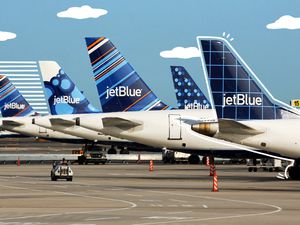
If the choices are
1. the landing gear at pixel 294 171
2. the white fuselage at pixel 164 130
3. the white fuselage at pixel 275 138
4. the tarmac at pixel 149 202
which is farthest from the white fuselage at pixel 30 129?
the white fuselage at pixel 275 138

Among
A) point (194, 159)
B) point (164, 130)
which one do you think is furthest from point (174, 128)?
point (194, 159)

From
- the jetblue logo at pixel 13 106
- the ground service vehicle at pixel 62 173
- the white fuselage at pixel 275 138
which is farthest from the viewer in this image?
the jetblue logo at pixel 13 106

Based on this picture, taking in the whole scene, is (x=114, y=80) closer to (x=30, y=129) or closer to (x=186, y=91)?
(x=186, y=91)

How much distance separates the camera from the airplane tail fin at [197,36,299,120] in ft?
193

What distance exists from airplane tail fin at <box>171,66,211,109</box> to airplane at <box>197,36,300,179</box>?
98.3 ft

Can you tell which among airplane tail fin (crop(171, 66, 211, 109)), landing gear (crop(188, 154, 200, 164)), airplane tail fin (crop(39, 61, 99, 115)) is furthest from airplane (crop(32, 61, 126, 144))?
landing gear (crop(188, 154, 200, 164))

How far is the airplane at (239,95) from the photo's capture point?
190 ft

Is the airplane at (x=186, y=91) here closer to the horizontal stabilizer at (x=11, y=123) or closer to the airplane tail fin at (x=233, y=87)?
the horizontal stabilizer at (x=11, y=123)

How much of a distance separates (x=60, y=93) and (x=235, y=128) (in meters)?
46.9

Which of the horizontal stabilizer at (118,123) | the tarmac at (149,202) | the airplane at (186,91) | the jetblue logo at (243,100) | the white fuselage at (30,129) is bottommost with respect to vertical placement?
the tarmac at (149,202)

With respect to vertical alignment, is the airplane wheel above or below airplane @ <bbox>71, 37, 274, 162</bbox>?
below

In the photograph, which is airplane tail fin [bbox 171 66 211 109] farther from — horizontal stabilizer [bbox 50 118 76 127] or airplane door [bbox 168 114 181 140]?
airplane door [bbox 168 114 181 140]

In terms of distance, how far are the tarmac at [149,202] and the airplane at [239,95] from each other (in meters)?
3.57

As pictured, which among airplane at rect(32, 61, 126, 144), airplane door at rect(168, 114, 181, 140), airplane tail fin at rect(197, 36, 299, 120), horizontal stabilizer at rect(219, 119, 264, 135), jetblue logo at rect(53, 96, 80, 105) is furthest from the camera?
jetblue logo at rect(53, 96, 80, 105)
